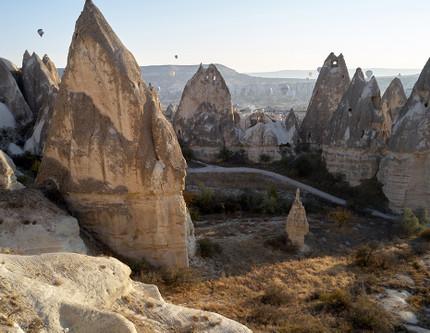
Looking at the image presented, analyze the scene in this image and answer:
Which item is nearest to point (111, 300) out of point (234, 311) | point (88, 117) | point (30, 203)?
point (234, 311)

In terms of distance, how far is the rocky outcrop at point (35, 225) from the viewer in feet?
28.2

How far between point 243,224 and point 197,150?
34.2 ft

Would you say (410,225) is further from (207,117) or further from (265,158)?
(207,117)

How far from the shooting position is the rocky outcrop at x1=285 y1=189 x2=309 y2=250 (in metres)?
13.6

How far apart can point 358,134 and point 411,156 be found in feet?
10.2

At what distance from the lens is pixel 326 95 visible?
83.4ft

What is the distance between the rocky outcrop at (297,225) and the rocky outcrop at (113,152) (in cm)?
450

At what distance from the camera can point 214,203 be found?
18.4 m

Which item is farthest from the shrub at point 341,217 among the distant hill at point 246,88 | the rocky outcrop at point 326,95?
the distant hill at point 246,88

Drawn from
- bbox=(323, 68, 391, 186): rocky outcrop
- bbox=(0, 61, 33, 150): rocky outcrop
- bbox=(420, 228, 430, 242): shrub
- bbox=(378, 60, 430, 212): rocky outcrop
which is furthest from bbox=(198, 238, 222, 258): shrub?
bbox=(0, 61, 33, 150): rocky outcrop

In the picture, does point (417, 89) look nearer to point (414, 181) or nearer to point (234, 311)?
point (414, 181)

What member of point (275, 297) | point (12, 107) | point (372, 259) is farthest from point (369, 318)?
point (12, 107)

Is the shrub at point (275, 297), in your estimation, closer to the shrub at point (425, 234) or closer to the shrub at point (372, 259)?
the shrub at point (372, 259)

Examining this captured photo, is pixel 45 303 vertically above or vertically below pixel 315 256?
above
